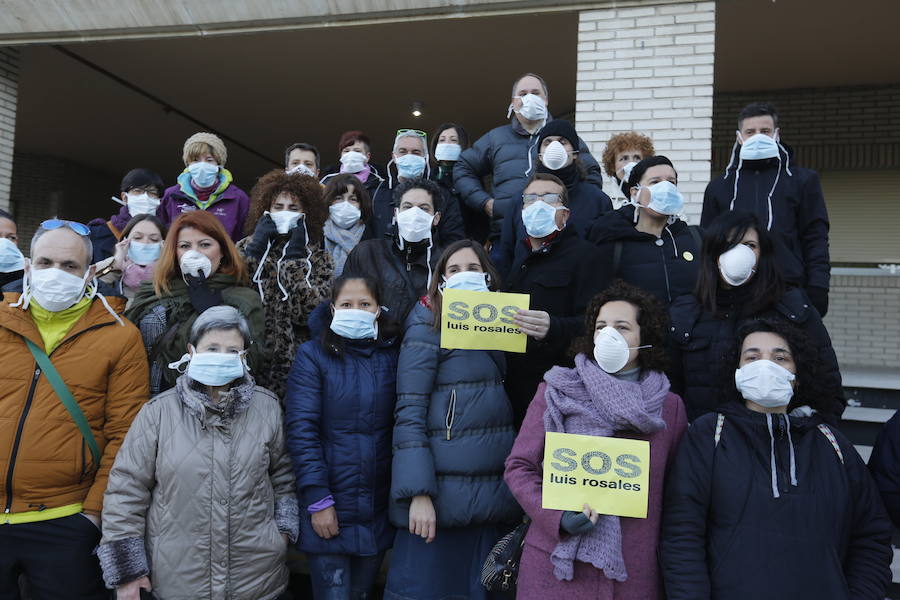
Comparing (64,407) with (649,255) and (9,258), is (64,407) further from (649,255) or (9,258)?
(649,255)

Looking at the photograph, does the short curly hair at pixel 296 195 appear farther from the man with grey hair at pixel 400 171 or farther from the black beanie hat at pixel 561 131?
the black beanie hat at pixel 561 131

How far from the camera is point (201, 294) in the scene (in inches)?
127

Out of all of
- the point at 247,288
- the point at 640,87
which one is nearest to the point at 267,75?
the point at 640,87

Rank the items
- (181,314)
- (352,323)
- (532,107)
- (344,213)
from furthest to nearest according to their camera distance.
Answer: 1. (532,107)
2. (344,213)
3. (181,314)
4. (352,323)

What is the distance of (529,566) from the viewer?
2510 mm

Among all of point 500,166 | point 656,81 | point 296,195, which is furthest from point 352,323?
point 656,81

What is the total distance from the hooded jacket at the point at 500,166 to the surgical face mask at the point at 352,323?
1.60m

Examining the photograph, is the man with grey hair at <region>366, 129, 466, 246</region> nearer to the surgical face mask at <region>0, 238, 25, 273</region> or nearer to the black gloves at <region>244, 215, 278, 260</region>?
the black gloves at <region>244, 215, 278, 260</region>

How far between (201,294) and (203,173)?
75.1 inches

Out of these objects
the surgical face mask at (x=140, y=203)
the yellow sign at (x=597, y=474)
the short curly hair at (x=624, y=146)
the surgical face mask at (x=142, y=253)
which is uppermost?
the short curly hair at (x=624, y=146)

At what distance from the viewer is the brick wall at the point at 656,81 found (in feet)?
18.4

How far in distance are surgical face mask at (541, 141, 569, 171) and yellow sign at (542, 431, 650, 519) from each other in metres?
2.08

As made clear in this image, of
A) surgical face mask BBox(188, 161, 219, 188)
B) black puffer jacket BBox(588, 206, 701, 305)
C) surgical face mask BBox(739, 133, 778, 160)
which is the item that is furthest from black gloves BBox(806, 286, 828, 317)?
surgical face mask BBox(188, 161, 219, 188)

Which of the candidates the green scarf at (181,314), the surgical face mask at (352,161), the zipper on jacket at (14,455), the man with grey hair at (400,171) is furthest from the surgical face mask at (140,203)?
the zipper on jacket at (14,455)
